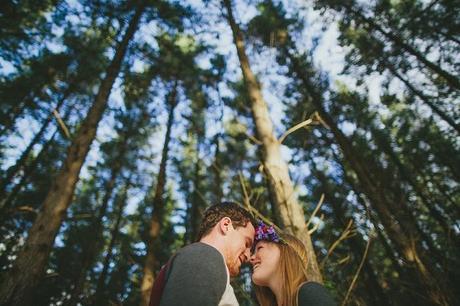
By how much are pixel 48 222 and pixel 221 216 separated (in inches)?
160

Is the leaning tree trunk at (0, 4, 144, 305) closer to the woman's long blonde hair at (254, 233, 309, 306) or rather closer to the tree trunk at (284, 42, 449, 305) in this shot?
the woman's long blonde hair at (254, 233, 309, 306)

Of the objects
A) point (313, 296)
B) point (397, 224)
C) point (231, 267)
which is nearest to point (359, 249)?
point (397, 224)

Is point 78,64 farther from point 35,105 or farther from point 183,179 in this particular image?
point 183,179

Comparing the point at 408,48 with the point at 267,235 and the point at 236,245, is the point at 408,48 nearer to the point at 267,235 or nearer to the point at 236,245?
the point at 267,235

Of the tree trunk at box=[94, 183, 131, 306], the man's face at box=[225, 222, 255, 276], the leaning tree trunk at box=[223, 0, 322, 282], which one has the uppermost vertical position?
the tree trunk at box=[94, 183, 131, 306]

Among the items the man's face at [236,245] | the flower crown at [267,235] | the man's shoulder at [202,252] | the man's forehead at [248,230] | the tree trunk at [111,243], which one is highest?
the tree trunk at [111,243]

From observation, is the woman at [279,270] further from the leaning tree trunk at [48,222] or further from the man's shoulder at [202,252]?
the leaning tree trunk at [48,222]

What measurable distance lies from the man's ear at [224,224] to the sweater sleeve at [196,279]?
48 centimetres

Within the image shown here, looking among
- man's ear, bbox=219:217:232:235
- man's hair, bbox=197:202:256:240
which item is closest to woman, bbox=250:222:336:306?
man's hair, bbox=197:202:256:240

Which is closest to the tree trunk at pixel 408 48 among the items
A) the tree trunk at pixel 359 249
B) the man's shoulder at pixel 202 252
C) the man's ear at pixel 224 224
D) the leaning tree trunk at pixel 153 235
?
the tree trunk at pixel 359 249

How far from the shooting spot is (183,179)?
18516mm

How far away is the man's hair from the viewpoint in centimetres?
235

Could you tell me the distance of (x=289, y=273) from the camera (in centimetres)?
265

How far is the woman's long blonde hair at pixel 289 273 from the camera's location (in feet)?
8.27
